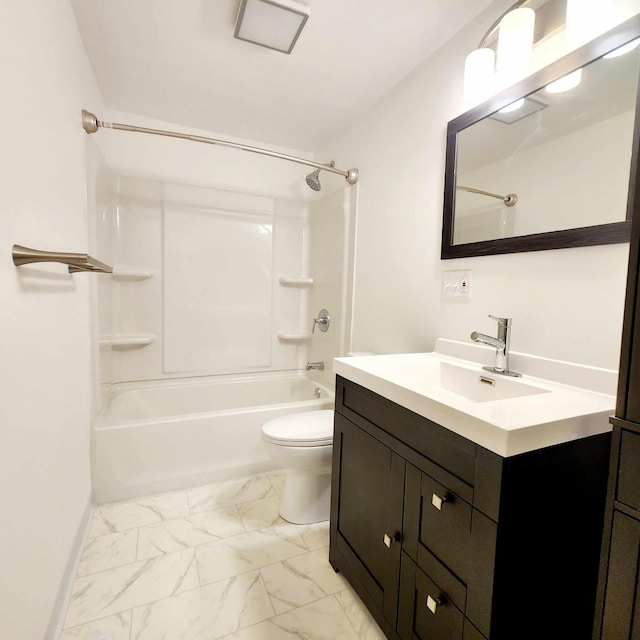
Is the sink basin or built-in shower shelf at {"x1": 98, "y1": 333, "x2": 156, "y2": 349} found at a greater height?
the sink basin

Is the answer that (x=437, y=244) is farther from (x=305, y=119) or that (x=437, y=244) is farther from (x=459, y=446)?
(x=305, y=119)

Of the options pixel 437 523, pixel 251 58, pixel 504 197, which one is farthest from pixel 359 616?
pixel 251 58

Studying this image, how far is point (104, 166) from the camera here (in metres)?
2.04

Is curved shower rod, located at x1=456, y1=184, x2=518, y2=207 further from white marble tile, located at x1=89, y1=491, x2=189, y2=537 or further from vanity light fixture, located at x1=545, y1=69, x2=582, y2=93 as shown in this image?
white marble tile, located at x1=89, y1=491, x2=189, y2=537

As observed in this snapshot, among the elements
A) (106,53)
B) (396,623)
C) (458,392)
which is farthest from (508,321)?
(106,53)

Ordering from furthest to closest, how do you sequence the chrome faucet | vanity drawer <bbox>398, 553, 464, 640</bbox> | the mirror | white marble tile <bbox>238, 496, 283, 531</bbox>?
white marble tile <bbox>238, 496, 283, 531</bbox>
the chrome faucet
the mirror
vanity drawer <bbox>398, 553, 464, 640</bbox>

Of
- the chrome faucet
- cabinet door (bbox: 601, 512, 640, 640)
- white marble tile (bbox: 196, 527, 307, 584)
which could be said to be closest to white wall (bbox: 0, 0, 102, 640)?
white marble tile (bbox: 196, 527, 307, 584)

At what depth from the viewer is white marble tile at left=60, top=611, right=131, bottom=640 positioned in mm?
1085

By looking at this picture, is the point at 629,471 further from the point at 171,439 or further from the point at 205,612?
the point at 171,439

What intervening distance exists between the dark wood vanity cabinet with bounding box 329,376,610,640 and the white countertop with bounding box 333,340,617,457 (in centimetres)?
3

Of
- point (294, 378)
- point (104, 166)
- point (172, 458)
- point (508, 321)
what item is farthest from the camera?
point (294, 378)

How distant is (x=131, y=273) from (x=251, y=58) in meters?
1.48

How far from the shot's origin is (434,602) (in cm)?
85

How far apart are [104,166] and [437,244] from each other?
2.01 m
